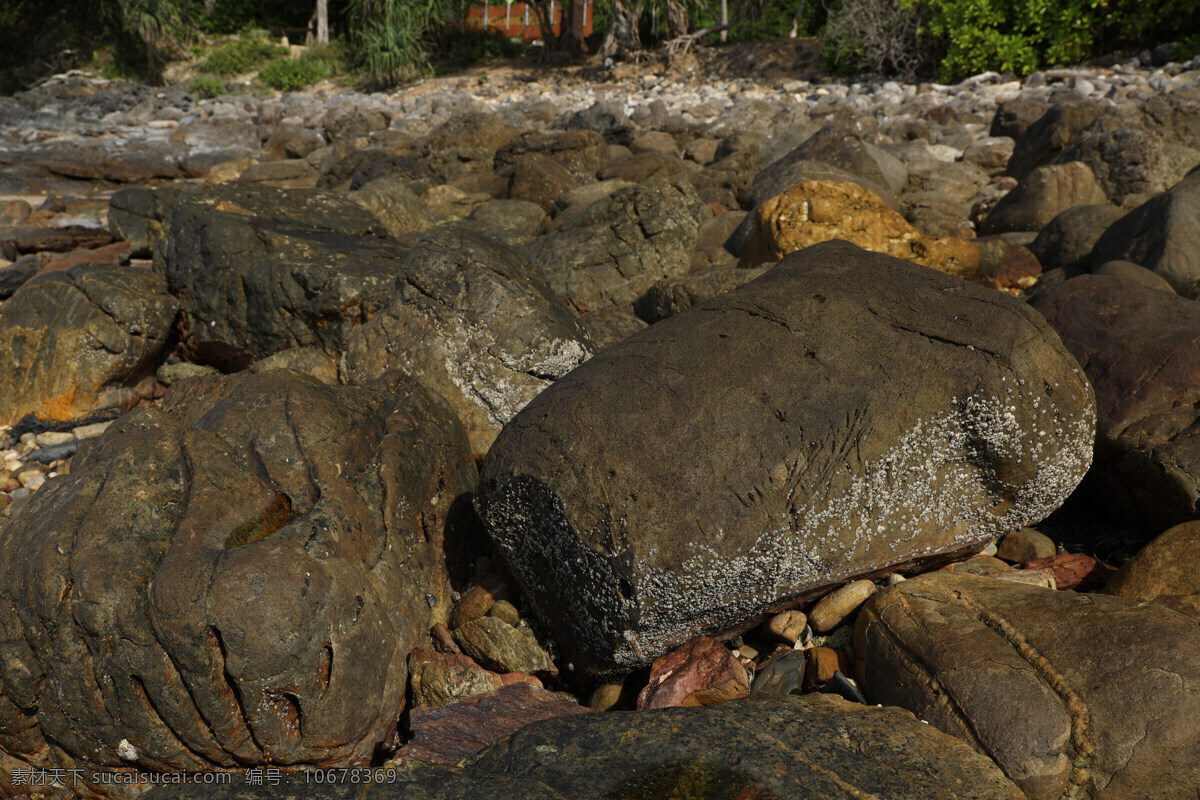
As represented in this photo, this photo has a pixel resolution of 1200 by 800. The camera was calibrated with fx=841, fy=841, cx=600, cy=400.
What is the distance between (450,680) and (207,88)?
2528 cm

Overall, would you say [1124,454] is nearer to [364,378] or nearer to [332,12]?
[364,378]

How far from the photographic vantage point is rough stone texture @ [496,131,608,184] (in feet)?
40.1

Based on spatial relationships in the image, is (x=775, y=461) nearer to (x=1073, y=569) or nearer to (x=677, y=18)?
(x=1073, y=569)

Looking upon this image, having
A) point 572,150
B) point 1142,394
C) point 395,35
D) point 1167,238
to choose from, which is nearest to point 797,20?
point 395,35

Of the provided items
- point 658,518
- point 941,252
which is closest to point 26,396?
point 658,518

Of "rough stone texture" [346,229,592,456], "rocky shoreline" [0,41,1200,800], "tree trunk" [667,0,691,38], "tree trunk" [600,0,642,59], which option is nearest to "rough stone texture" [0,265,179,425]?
"rocky shoreline" [0,41,1200,800]

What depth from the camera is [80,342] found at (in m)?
6.24

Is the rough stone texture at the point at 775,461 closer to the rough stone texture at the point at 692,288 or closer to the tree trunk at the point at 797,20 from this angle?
the rough stone texture at the point at 692,288

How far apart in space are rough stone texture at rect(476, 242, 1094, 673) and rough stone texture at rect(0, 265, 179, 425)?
4166 mm

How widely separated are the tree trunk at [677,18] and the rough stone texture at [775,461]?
2028 cm

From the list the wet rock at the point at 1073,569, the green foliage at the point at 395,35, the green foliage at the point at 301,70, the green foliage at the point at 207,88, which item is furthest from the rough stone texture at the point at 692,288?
the green foliage at the point at 301,70

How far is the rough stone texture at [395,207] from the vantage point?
8.68 meters

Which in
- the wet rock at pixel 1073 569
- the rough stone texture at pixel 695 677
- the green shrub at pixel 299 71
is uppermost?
the green shrub at pixel 299 71

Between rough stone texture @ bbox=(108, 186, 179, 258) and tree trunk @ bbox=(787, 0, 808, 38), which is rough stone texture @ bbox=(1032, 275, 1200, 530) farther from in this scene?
tree trunk @ bbox=(787, 0, 808, 38)
